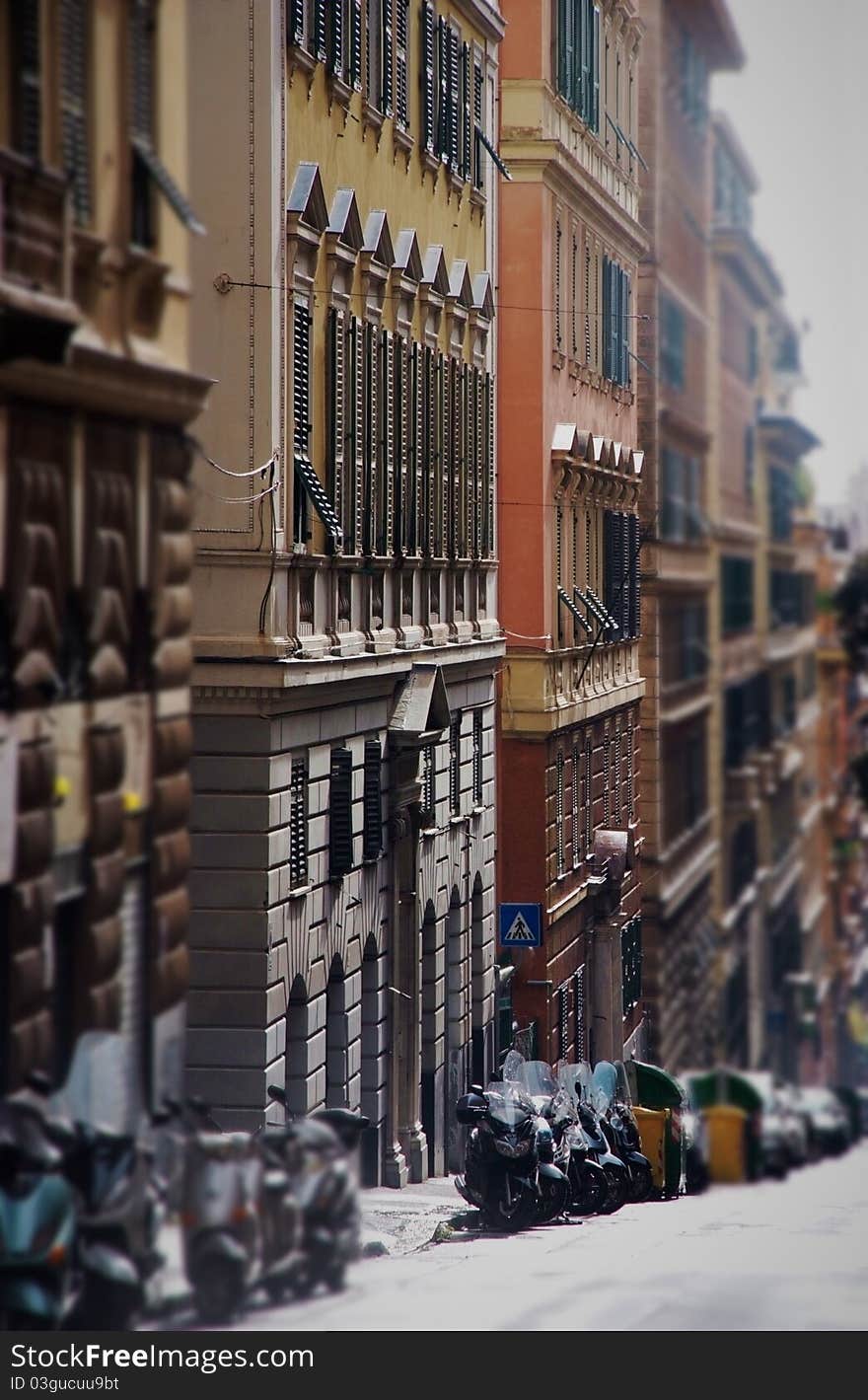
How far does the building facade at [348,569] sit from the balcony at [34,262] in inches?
81.6

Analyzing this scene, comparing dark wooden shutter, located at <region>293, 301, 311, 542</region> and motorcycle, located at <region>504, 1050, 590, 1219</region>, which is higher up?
dark wooden shutter, located at <region>293, 301, 311, 542</region>

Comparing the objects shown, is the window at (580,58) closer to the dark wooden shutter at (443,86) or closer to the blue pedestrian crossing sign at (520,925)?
the dark wooden shutter at (443,86)

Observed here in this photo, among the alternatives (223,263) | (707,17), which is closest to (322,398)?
(223,263)

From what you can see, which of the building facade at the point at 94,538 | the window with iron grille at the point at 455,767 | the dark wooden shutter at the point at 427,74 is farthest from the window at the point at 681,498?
the dark wooden shutter at the point at 427,74

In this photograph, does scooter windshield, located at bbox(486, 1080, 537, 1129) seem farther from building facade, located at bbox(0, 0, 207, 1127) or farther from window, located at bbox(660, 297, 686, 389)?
window, located at bbox(660, 297, 686, 389)

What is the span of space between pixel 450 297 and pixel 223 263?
2.31 meters

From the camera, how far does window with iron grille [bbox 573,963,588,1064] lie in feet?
39.9

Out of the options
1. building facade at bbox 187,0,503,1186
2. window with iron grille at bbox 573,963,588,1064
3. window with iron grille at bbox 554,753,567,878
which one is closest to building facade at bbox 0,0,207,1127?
building facade at bbox 187,0,503,1186

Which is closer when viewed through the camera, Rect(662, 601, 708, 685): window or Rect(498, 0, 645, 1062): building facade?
Rect(662, 601, 708, 685): window

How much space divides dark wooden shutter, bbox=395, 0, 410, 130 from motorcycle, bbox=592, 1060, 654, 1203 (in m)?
5.22

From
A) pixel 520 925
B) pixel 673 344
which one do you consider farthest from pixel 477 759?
pixel 673 344

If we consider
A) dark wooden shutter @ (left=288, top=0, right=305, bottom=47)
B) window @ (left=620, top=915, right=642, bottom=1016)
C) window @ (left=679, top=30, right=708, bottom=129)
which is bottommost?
window @ (left=620, top=915, right=642, bottom=1016)
